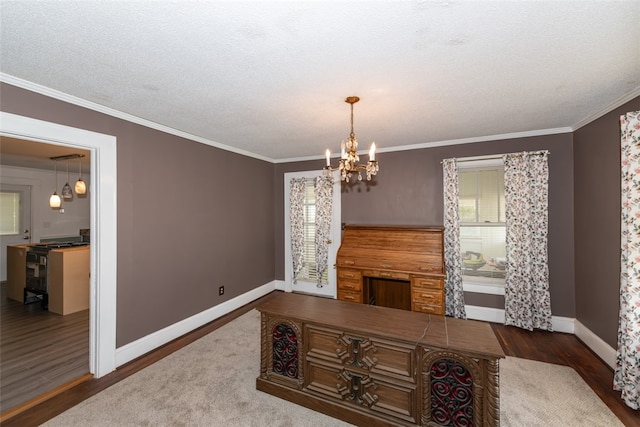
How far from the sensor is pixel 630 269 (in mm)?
2066

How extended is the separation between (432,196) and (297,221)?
230 centimetres

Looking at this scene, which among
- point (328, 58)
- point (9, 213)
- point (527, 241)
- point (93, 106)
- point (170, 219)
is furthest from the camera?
point (9, 213)

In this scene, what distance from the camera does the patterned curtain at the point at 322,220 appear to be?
458cm

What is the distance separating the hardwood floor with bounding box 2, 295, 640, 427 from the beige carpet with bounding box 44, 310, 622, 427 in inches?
3.7

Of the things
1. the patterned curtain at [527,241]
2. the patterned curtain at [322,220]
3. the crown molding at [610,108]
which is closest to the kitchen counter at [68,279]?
the patterned curtain at [322,220]

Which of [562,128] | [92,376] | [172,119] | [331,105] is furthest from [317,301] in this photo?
[562,128]

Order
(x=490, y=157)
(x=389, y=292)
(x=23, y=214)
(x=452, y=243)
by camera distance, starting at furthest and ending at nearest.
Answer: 1. (x=23, y=214)
2. (x=389, y=292)
3. (x=452, y=243)
4. (x=490, y=157)

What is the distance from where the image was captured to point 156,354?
2.81 metres

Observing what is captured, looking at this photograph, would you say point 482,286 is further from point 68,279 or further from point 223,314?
point 68,279

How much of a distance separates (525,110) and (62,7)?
3.58 meters

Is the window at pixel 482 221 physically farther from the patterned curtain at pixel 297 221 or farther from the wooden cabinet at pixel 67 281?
the wooden cabinet at pixel 67 281

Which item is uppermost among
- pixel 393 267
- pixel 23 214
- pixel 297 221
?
pixel 23 214

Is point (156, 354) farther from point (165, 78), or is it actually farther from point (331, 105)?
point (331, 105)

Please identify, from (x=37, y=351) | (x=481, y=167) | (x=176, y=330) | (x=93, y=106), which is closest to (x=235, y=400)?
(x=176, y=330)
